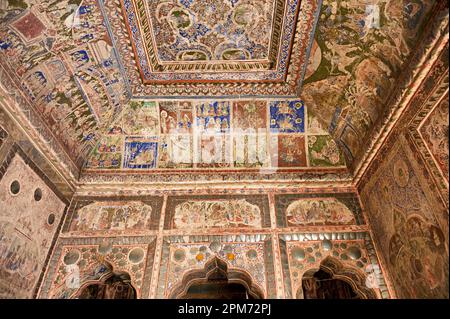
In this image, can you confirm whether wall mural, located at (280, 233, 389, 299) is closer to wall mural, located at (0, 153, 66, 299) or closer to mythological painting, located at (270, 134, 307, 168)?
mythological painting, located at (270, 134, 307, 168)

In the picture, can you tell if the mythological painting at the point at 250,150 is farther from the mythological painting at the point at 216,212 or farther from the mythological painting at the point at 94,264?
the mythological painting at the point at 94,264

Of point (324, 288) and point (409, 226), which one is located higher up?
point (324, 288)

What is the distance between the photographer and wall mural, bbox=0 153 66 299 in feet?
14.8

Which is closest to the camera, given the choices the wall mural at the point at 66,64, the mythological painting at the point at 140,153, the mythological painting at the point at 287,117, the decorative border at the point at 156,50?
the wall mural at the point at 66,64

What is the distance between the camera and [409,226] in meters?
4.64

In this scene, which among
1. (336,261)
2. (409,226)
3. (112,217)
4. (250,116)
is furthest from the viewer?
(250,116)

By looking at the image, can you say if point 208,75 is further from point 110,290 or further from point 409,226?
point 110,290

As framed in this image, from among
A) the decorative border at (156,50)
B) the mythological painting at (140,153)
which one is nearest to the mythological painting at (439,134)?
the decorative border at (156,50)

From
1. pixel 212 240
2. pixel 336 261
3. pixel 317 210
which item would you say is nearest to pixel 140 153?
pixel 212 240

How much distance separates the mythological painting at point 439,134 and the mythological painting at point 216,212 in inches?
123

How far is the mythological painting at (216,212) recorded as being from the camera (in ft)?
19.6

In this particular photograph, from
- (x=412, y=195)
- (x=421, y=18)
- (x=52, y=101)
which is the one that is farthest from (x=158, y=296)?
(x=421, y=18)

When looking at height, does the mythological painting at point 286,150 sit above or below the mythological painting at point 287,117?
below

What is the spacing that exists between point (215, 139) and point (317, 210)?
2716mm
